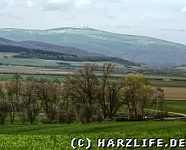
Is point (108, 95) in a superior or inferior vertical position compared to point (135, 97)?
Result: superior

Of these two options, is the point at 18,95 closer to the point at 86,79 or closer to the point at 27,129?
the point at 86,79

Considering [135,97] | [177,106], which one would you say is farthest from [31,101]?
[177,106]

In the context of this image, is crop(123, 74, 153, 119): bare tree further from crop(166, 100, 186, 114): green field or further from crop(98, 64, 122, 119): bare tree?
crop(166, 100, 186, 114): green field

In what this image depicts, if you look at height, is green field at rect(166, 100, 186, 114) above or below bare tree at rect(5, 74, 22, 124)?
below

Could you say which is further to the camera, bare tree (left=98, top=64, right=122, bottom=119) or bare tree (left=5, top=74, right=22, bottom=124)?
bare tree (left=5, top=74, right=22, bottom=124)

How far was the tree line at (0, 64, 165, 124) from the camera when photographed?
219 ft

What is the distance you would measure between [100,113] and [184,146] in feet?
160

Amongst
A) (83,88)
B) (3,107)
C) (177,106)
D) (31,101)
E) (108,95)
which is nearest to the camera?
(83,88)

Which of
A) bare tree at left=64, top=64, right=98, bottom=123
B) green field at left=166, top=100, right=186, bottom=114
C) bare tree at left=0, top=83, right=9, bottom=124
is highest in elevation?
bare tree at left=64, top=64, right=98, bottom=123

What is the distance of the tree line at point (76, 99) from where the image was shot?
2625 inches

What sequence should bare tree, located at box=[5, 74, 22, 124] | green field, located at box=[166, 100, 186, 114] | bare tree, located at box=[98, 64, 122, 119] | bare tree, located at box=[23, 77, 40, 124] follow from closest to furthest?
bare tree, located at box=[98, 64, 122, 119] < bare tree, located at box=[23, 77, 40, 124] < bare tree, located at box=[5, 74, 22, 124] < green field, located at box=[166, 100, 186, 114]

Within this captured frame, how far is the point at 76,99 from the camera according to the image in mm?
67375

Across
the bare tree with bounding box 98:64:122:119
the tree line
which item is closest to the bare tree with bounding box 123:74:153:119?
the tree line

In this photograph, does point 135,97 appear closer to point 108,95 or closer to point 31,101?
point 108,95
